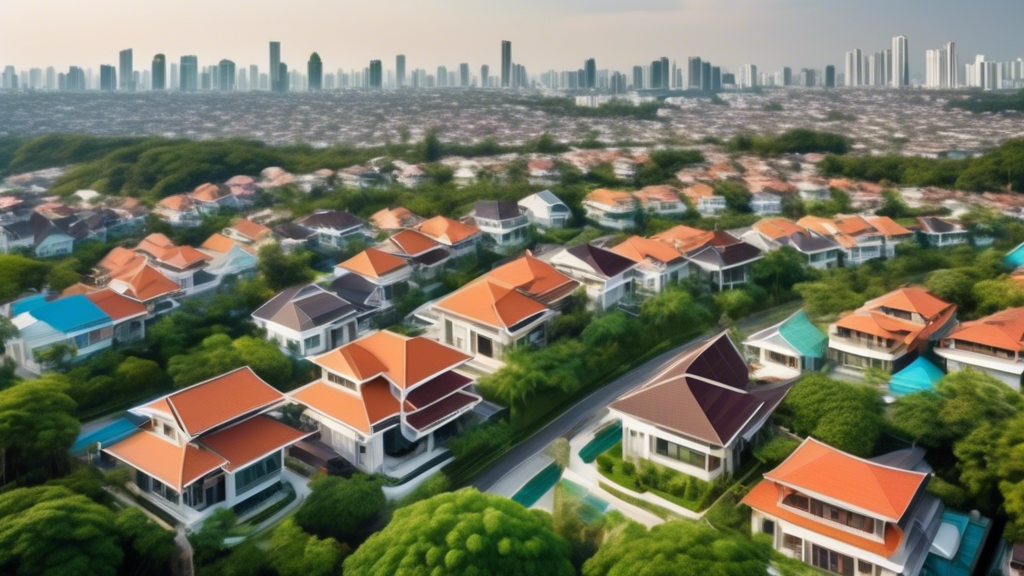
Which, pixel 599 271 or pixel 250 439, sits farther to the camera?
pixel 599 271

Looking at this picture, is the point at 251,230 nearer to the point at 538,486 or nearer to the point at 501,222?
the point at 501,222

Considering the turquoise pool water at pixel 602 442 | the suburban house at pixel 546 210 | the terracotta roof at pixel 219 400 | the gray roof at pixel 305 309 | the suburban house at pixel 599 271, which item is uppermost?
the suburban house at pixel 546 210

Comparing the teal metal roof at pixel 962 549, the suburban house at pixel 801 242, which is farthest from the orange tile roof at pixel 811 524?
the suburban house at pixel 801 242

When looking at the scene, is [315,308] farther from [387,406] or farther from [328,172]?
[328,172]

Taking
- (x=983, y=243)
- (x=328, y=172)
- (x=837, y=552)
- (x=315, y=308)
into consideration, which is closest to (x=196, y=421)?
(x=315, y=308)

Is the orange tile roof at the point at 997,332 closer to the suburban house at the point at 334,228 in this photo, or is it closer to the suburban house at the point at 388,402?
the suburban house at the point at 388,402

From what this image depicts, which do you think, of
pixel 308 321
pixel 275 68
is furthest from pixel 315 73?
pixel 308 321
